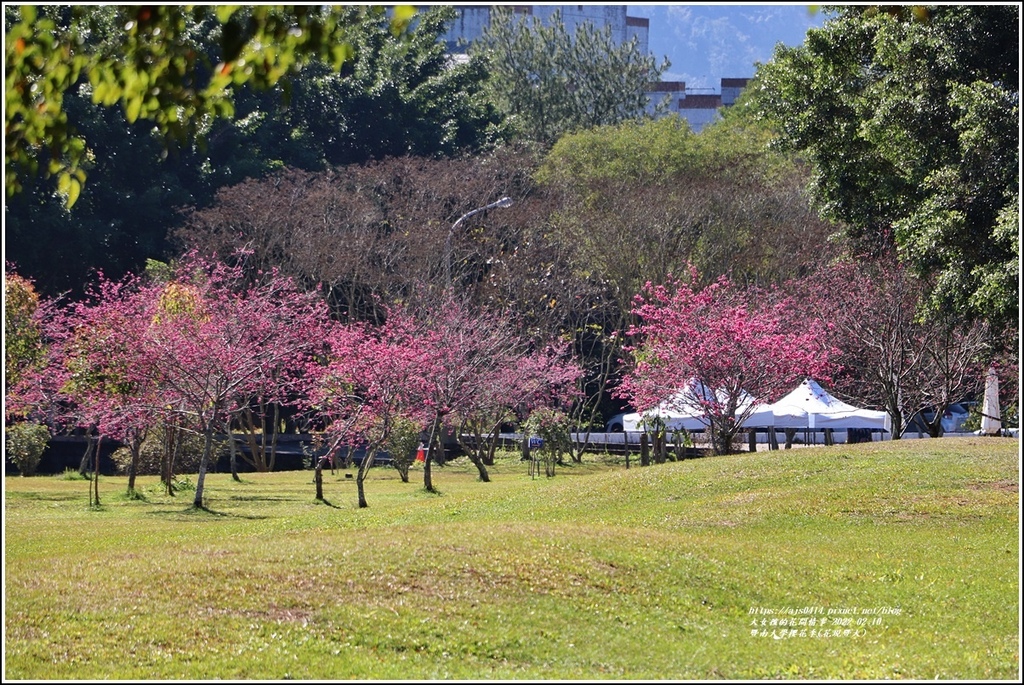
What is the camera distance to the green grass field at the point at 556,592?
9.29 meters

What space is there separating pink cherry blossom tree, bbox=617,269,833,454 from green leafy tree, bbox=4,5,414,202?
2370 centimetres

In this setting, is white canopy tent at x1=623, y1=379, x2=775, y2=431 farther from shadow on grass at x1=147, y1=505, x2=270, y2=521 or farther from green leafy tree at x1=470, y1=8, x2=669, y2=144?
green leafy tree at x1=470, y1=8, x2=669, y2=144

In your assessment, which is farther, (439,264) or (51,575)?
(439,264)

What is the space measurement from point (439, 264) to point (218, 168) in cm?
992

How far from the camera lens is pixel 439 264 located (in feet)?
134

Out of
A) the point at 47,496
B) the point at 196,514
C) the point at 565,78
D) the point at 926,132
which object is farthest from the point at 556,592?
the point at 565,78

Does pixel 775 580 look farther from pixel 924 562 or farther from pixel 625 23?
pixel 625 23

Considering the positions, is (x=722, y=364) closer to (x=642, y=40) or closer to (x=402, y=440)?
(x=402, y=440)

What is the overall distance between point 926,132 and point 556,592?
12694 millimetres

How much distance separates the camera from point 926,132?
2067 centimetres

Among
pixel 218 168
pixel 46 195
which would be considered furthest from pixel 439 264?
pixel 46 195

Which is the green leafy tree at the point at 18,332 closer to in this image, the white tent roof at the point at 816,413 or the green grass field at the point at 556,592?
the green grass field at the point at 556,592

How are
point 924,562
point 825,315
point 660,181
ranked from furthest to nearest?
point 660,181 → point 825,315 → point 924,562

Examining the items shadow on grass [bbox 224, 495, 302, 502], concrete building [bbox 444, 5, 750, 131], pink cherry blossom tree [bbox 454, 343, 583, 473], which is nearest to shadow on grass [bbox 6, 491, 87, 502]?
shadow on grass [bbox 224, 495, 302, 502]
